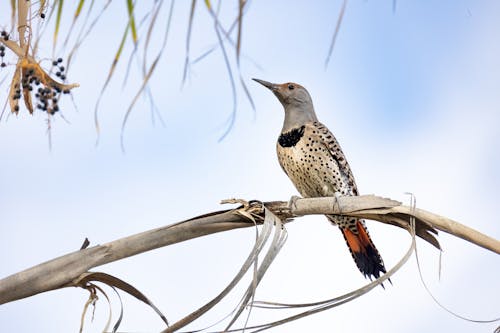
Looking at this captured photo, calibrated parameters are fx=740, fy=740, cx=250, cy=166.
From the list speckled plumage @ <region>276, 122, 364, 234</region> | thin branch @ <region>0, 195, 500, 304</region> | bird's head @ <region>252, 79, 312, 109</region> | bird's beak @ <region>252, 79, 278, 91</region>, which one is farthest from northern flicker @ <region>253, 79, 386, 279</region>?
thin branch @ <region>0, 195, 500, 304</region>

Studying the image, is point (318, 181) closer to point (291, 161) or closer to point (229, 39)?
point (291, 161)

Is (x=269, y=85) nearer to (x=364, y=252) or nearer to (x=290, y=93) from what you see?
(x=290, y=93)

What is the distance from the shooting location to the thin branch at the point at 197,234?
8.44 feet

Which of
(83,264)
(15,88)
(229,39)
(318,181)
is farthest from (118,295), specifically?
(318,181)

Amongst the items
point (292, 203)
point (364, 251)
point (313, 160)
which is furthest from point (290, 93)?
point (292, 203)

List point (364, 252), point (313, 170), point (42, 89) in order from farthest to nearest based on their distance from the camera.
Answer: point (313, 170)
point (364, 252)
point (42, 89)

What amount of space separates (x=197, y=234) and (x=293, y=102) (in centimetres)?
289

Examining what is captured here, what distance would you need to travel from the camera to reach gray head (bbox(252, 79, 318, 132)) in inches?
211

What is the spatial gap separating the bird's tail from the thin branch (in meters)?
1.49

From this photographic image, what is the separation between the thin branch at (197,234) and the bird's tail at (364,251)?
1489 mm

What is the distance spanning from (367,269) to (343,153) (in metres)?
1.05

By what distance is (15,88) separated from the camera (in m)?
2.73

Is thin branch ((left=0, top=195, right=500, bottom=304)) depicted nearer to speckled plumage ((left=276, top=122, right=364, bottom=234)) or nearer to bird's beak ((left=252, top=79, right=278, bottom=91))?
speckled plumage ((left=276, top=122, right=364, bottom=234))

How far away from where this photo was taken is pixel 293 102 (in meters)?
5.46
